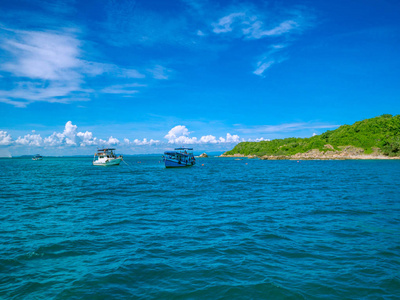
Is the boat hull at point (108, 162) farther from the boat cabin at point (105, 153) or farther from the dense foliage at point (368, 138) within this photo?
the dense foliage at point (368, 138)

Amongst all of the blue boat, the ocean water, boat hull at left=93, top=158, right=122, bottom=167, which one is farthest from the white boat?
the ocean water

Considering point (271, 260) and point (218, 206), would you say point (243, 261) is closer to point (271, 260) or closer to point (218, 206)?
point (271, 260)

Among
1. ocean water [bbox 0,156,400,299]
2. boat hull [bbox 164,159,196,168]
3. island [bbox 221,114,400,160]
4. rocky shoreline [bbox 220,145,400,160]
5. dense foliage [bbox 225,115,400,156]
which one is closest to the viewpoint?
ocean water [bbox 0,156,400,299]

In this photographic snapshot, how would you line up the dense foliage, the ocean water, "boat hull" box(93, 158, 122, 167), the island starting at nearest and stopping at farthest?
the ocean water < "boat hull" box(93, 158, 122, 167) < the dense foliage < the island

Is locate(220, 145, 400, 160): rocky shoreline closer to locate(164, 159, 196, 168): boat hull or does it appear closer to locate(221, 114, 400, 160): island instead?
locate(221, 114, 400, 160): island

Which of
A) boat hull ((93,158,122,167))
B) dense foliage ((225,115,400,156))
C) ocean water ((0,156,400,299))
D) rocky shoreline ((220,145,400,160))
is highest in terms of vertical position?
dense foliage ((225,115,400,156))

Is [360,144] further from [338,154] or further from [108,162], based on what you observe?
[108,162]

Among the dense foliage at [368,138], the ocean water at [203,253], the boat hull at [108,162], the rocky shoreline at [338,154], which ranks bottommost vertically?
the ocean water at [203,253]

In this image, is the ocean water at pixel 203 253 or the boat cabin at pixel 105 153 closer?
the ocean water at pixel 203 253

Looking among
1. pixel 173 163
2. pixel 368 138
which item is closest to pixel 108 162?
pixel 173 163

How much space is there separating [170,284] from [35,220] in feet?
44.6

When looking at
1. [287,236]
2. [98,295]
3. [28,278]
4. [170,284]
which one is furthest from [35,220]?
[287,236]

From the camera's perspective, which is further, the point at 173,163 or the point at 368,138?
the point at 368,138

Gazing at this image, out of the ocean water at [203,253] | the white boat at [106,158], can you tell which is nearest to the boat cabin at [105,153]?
the white boat at [106,158]
